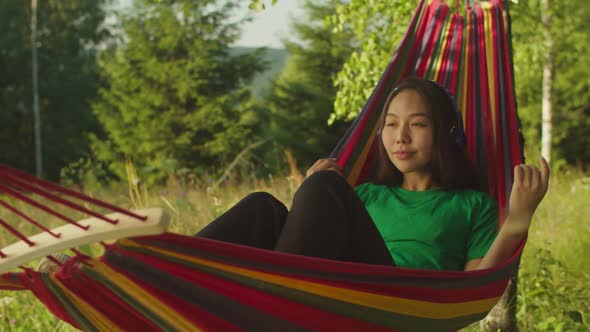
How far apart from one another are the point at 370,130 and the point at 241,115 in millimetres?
9645

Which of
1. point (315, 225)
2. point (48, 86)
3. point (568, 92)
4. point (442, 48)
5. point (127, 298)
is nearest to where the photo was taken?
point (127, 298)

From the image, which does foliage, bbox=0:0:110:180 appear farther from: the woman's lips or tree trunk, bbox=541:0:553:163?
the woman's lips

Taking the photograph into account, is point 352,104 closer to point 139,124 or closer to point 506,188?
point 506,188

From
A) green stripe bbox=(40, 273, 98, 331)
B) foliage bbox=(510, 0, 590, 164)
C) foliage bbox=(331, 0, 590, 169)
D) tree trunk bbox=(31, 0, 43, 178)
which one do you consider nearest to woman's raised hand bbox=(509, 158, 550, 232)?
green stripe bbox=(40, 273, 98, 331)

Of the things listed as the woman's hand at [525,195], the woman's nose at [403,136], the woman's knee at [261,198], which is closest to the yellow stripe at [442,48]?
the woman's nose at [403,136]

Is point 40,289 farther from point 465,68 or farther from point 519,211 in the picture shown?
point 465,68

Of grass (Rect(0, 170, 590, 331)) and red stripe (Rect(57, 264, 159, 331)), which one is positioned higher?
red stripe (Rect(57, 264, 159, 331))

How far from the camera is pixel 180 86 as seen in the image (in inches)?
460

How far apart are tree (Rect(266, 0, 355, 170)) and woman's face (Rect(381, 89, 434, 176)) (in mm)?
10258

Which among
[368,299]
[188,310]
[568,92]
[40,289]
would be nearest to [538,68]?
[568,92]

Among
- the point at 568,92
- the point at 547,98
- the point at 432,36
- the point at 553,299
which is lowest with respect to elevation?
the point at 553,299

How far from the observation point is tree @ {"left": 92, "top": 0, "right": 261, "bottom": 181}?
1168 centimetres

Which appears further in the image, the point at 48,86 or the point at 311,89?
the point at 48,86

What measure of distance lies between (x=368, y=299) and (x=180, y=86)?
10.8m
